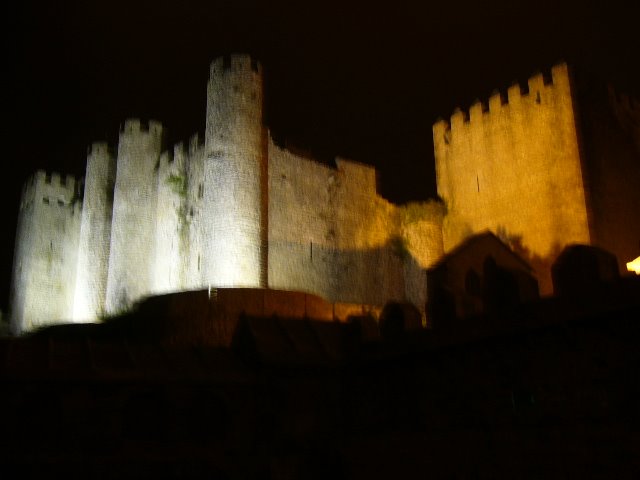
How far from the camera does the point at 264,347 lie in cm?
1191

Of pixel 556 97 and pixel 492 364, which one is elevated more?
pixel 556 97

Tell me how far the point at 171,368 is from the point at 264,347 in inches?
63.3

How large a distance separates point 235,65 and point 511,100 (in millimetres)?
10747

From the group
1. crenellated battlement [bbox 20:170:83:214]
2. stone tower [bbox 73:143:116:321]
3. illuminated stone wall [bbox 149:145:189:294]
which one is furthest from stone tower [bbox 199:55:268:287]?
crenellated battlement [bbox 20:170:83:214]

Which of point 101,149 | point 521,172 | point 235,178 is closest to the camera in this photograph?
point 235,178

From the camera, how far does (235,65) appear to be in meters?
25.5

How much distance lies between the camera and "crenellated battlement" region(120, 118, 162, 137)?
100 ft

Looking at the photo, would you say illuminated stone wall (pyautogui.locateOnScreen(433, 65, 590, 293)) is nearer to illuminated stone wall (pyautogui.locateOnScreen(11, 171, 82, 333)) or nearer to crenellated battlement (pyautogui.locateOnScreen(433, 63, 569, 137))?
crenellated battlement (pyautogui.locateOnScreen(433, 63, 569, 137))

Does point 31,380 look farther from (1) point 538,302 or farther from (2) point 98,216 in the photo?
(2) point 98,216

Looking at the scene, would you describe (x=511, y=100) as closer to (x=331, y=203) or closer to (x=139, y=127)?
(x=331, y=203)

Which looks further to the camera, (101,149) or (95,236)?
(101,149)

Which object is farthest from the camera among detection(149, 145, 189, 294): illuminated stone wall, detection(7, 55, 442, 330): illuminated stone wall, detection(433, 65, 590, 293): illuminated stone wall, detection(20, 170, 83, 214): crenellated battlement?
detection(20, 170, 83, 214): crenellated battlement

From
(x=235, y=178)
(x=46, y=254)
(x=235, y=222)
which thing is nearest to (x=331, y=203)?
(x=235, y=178)

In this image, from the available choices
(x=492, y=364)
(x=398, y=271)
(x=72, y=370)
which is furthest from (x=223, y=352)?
(x=398, y=271)
